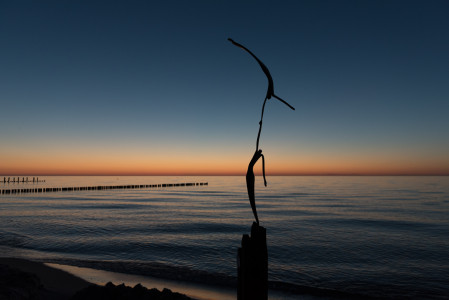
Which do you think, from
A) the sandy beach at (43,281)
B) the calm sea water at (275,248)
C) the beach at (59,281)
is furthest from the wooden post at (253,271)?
the calm sea water at (275,248)

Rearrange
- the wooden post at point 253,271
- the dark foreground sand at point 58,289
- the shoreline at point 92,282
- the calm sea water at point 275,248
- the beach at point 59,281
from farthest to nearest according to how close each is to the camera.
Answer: the calm sea water at point 275,248 < the shoreline at point 92,282 < the beach at point 59,281 < the dark foreground sand at point 58,289 < the wooden post at point 253,271

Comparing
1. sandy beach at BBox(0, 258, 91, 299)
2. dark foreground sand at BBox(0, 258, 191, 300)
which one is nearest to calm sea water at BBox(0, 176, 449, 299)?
sandy beach at BBox(0, 258, 91, 299)

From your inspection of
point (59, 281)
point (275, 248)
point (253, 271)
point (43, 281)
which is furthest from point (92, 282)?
point (275, 248)

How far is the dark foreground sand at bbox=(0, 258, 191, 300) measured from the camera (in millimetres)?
7180

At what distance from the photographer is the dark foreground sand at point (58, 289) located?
718 centimetres

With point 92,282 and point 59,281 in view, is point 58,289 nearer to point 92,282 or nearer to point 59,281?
point 59,281

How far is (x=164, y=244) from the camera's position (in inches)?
705

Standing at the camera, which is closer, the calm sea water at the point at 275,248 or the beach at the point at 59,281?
the beach at the point at 59,281

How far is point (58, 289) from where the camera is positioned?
909cm

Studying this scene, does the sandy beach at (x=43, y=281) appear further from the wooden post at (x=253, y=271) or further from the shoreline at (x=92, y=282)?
the wooden post at (x=253, y=271)

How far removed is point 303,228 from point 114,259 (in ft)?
53.4

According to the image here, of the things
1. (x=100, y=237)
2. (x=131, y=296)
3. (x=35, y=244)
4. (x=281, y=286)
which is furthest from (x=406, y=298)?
(x=35, y=244)

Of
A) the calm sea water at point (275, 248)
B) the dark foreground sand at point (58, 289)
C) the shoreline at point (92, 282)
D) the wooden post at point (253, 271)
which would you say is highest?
the wooden post at point (253, 271)

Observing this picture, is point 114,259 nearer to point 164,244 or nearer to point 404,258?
point 164,244
